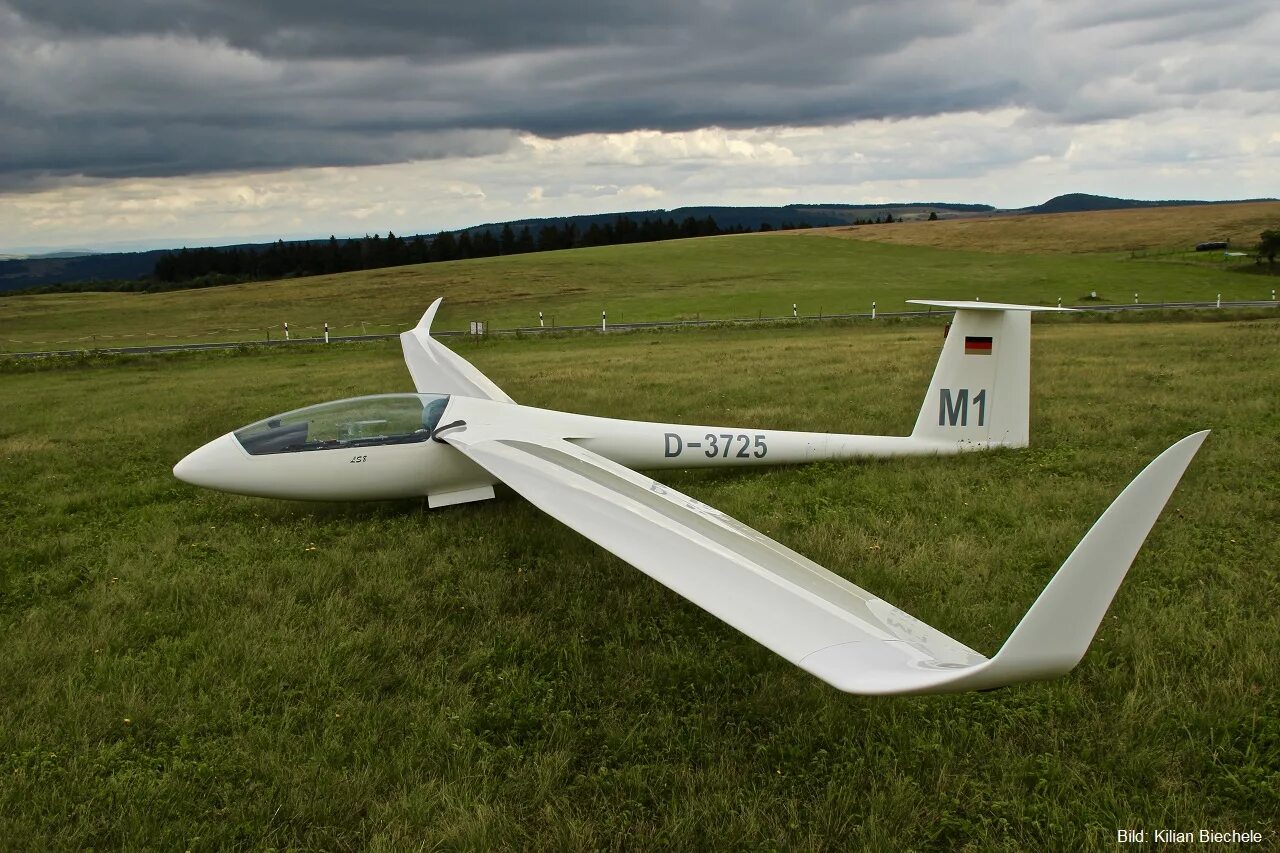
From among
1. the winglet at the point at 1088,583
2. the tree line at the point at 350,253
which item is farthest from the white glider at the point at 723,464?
the tree line at the point at 350,253

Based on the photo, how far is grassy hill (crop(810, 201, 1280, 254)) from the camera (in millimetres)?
68500

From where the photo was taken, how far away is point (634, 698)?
16.7 ft

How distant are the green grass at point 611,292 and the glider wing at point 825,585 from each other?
35.3 meters

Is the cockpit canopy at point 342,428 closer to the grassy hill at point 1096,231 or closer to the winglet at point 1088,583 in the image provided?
the winglet at point 1088,583

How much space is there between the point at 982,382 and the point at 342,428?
311 inches

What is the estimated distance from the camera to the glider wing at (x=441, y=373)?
1184cm

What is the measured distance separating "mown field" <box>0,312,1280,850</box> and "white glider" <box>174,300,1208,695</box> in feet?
1.71

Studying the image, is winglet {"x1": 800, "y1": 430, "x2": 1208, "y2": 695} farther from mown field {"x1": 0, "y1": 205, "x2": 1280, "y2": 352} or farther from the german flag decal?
mown field {"x1": 0, "y1": 205, "x2": 1280, "y2": 352}

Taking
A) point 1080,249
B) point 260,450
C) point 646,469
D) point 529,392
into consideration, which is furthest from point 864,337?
point 1080,249

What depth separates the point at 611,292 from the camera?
5612cm

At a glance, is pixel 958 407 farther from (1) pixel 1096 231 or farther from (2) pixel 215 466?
(1) pixel 1096 231

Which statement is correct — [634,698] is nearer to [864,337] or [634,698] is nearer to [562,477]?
[562,477]

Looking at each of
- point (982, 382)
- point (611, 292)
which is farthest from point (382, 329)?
point (982, 382)

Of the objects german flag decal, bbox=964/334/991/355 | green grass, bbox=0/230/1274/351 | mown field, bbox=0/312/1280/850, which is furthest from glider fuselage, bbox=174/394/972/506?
green grass, bbox=0/230/1274/351
